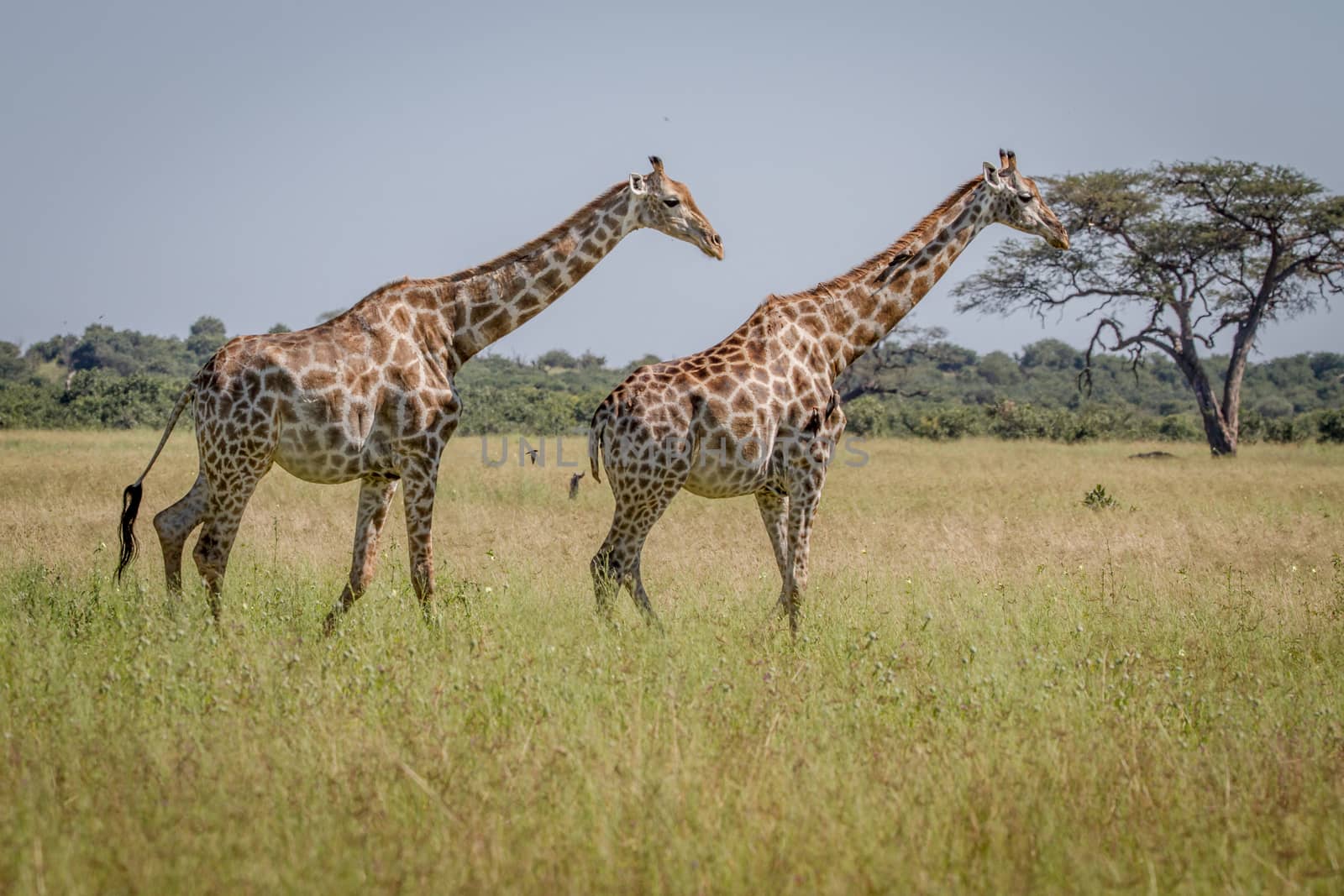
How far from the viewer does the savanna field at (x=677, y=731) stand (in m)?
3.96

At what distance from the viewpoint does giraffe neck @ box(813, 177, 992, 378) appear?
837 centimetres

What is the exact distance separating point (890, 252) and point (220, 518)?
16.3ft

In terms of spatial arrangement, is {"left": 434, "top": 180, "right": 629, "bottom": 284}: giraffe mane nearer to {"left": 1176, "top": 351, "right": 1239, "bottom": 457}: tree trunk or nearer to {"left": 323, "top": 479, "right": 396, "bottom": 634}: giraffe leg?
{"left": 323, "top": 479, "right": 396, "bottom": 634}: giraffe leg

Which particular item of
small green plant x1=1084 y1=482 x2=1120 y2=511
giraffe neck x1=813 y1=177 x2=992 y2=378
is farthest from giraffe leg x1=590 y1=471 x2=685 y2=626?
small green plant x1=1084 y1=482 x2=1120 y2=511

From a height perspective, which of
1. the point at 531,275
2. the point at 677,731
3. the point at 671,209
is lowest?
the point at 677,731

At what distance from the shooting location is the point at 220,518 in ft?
23.3

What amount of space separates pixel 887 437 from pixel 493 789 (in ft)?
96.8

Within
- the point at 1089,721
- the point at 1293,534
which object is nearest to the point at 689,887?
the point at 1089,721

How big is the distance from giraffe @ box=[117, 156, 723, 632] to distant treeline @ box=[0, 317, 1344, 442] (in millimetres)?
22936

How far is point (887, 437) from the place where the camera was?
109 ft

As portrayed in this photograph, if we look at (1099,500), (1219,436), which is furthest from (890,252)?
(1219,436)

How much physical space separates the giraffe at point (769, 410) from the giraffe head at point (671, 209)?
0.67 metres

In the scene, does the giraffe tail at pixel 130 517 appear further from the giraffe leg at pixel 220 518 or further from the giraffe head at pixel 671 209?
the giraffe head at pixel 671 209

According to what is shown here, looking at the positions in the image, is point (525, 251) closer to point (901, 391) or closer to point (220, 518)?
point (220, 518)
